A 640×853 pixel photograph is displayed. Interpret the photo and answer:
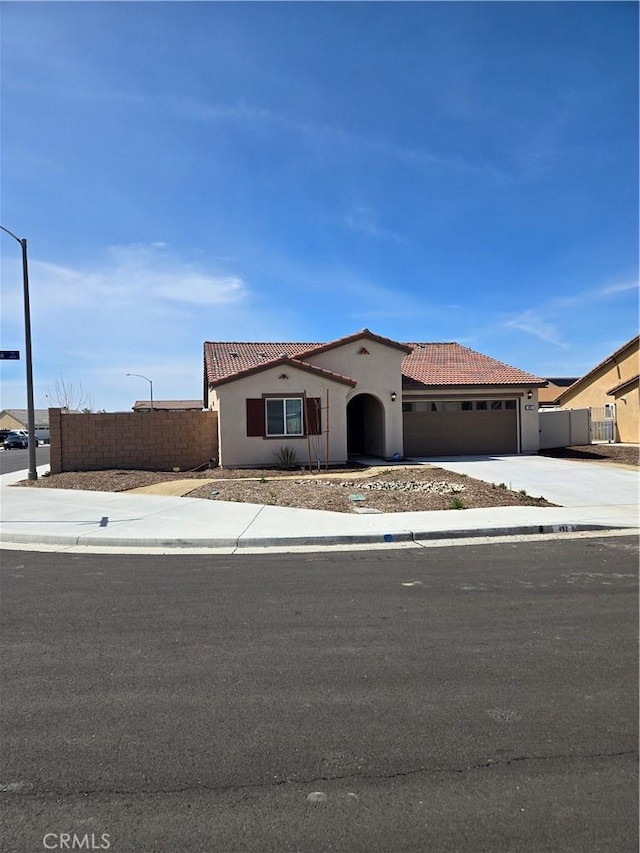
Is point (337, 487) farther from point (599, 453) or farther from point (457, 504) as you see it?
point (599, 453)

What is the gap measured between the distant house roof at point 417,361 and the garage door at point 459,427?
96 centimetres

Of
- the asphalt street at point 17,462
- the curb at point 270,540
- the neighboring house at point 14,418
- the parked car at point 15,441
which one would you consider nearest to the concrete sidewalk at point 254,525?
the curb at point 270,540

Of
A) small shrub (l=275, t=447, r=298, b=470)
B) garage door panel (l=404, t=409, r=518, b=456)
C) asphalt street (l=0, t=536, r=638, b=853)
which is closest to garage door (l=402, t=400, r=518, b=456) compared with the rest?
garage door panel (l=404, t=409, r=518, b=456)

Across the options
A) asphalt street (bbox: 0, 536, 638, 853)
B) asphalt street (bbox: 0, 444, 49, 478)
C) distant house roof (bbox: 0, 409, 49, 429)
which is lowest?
asphalt street (bbox: 0, 536, 638, 853)

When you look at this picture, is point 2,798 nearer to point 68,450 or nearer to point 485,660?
point 485,660

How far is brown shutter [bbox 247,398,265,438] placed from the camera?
20188 millimetres

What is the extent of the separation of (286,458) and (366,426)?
6.35 m

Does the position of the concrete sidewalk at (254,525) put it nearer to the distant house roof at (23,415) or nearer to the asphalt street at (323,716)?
the asphalt street at (323,716)

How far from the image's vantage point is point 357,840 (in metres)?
2.62

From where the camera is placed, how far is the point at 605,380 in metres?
36.0

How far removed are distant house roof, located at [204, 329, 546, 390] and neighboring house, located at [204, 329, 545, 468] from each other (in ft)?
0.15

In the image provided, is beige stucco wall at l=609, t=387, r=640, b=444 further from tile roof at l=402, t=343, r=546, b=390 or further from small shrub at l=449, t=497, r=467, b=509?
small shrub at l=449, t=497, r=467, b=509

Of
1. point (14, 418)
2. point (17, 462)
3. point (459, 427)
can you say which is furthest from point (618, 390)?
point (14, 418)

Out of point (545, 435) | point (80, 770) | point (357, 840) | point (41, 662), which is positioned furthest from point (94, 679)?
point (545, 435)
